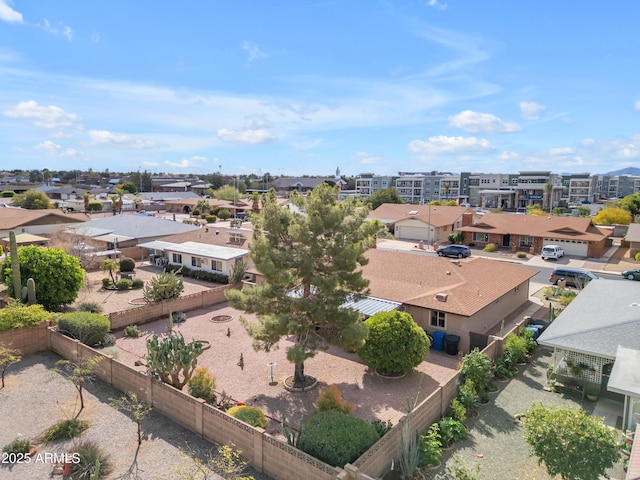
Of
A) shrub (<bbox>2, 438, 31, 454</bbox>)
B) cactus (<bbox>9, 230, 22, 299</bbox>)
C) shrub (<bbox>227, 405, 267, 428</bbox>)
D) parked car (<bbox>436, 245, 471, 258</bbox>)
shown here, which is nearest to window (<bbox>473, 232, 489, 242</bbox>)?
parked car (<bbox>436, 245, 471, 258</bbox>)

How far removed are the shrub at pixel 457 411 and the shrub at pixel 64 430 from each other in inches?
522

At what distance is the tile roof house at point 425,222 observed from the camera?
208 ft

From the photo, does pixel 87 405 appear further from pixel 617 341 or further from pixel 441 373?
pixel 617 341

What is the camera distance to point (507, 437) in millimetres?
15453

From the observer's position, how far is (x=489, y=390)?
61.8 feet

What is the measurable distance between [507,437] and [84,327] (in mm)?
19782

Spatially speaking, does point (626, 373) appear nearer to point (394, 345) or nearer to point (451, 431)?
point (451, 431)

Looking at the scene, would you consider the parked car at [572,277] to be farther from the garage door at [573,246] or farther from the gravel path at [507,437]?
the gravel path at [507,437]

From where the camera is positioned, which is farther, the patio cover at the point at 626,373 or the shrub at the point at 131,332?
the shrub at the point at 131,332

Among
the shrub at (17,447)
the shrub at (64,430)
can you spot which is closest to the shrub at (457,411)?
the shrub at (64,430)

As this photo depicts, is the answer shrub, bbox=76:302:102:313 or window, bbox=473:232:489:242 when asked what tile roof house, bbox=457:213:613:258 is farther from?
shrub, bbox=76:302:102:313

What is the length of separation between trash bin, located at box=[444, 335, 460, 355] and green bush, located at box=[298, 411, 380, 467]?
1013cm

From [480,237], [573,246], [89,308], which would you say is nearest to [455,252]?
[480,237]

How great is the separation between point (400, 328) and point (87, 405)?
12984 millimetres
